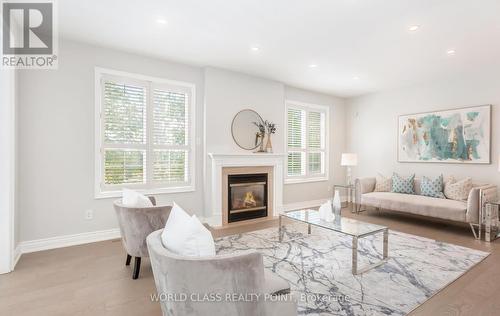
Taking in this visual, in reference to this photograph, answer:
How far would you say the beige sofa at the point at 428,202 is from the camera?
3750mm

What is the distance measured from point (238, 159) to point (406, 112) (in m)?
3.85

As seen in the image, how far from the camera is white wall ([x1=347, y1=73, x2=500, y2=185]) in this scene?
4.45 m

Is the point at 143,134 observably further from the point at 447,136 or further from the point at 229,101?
the point at 447,136

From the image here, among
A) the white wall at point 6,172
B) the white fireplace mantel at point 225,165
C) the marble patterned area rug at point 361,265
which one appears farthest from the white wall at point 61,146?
the marble patterned area rug at point 361,265

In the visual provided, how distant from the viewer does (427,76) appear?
484 centimetres

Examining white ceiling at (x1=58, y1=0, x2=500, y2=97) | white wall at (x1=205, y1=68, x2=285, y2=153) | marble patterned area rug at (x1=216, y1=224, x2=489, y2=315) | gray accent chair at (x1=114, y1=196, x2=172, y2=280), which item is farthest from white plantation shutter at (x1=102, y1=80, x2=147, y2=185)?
marble patterned area rug at (x1=216, y1=224, x2=489, y2=315)

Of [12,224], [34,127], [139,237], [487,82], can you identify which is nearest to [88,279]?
[139,237]

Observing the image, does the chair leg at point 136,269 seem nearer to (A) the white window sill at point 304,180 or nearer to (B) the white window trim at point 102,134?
(B) the white window trim at point 102,134

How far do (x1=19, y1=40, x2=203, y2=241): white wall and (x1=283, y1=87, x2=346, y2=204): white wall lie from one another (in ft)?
11.7

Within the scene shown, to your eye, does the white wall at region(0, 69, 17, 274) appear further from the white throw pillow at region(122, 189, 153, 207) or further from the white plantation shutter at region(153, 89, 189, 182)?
the white plantation shutter at region(153, 89, 189, 182)

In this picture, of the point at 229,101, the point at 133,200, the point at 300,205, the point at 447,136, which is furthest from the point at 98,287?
the point at 447,136

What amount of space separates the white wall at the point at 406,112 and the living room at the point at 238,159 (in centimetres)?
3

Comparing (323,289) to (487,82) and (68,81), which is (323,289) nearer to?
(68,81)

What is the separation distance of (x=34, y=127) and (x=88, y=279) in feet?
6.80
